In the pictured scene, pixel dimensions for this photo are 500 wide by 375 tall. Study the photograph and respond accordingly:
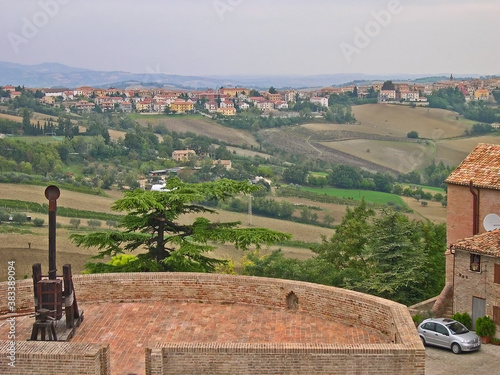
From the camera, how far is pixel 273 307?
39.1 feet

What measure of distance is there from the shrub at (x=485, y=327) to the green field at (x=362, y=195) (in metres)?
52.7

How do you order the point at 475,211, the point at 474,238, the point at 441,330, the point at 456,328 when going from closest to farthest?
the point at 441,330, the point at 456,328, the point at 474,238, the point at 475,211

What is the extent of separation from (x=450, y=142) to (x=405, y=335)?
97.0 metres

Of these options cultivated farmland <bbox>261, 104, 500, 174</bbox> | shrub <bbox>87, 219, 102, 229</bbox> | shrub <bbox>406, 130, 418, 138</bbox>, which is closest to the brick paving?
shrub <bbox>87, 219, 102, 229</bbox>

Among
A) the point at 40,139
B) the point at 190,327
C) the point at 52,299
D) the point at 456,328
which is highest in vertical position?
the point at 52,299

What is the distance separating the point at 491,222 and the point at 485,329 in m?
4.57

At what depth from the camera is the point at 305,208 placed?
A: 7300 cm

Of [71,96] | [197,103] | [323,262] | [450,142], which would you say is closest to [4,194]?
[323,262]

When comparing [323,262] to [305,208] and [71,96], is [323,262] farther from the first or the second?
[71,96]

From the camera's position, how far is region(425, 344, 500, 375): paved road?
19.0m

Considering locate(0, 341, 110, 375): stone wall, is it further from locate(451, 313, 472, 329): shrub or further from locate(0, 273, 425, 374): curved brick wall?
locate(451, 313, 472, 329): shrub

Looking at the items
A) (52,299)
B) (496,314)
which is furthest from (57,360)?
(496,314)

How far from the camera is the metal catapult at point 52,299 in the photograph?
31.7 feet

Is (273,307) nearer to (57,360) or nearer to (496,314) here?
(57,360)
